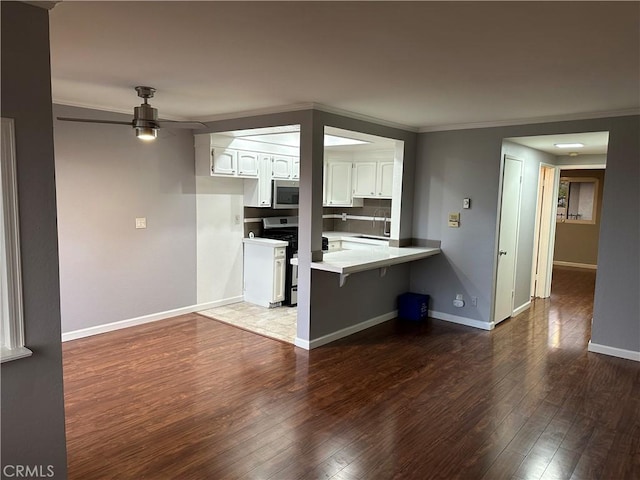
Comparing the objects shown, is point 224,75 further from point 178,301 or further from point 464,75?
point 178,301

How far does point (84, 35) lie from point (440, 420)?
325 centimetres

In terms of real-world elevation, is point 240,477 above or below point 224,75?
below

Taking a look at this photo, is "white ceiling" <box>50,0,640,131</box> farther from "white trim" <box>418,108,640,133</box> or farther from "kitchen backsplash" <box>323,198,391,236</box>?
"kitchen backsplash" <box>323,198,391,236</box>

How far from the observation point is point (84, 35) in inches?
95.4

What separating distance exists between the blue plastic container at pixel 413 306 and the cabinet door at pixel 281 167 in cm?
229

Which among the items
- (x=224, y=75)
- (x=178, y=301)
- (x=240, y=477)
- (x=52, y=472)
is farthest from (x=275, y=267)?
(x=52, y=472)

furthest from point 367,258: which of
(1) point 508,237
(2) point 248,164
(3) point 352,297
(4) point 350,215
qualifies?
(4) point 350,215

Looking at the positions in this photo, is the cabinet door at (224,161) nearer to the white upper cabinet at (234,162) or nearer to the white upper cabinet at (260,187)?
the white upper cabinet at (234,162)

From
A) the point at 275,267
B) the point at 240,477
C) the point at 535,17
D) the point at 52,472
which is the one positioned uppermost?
the point at 535,17

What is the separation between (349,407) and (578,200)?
28.5 ft

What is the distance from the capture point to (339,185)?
7.12m

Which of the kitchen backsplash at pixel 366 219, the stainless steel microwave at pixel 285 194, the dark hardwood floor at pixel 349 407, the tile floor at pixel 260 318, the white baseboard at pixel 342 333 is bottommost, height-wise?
the dark hardwood floor at pixel 349 407

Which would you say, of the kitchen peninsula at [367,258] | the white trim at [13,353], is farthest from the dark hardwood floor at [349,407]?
the white trim at [13,353]

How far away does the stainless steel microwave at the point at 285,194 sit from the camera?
6.11 m
